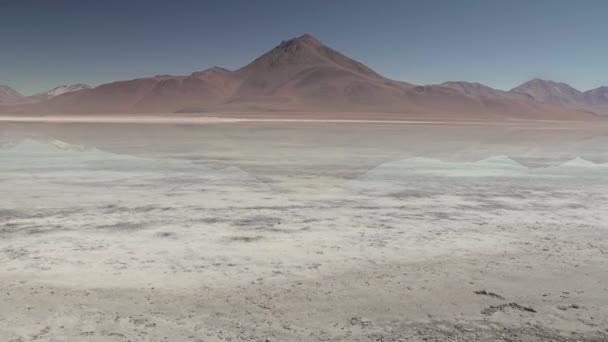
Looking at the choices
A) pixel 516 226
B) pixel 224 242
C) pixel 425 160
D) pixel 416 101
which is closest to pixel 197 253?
pixel 224 242

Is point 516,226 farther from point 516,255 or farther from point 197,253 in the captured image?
point 197,253

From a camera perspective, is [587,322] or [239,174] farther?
[239,174]

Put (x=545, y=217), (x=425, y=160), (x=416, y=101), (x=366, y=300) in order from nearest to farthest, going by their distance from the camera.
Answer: (x=366, y=300) → (x=545, y=217) → (x=425, y=160) → (x=416, y=101)

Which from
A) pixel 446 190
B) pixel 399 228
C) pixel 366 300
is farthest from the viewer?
pixel 446 190

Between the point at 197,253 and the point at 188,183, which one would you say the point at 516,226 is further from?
the point at 188,183

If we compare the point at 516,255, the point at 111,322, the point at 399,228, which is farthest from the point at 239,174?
the point at 111,322

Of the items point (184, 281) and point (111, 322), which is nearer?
point (111, 322)
